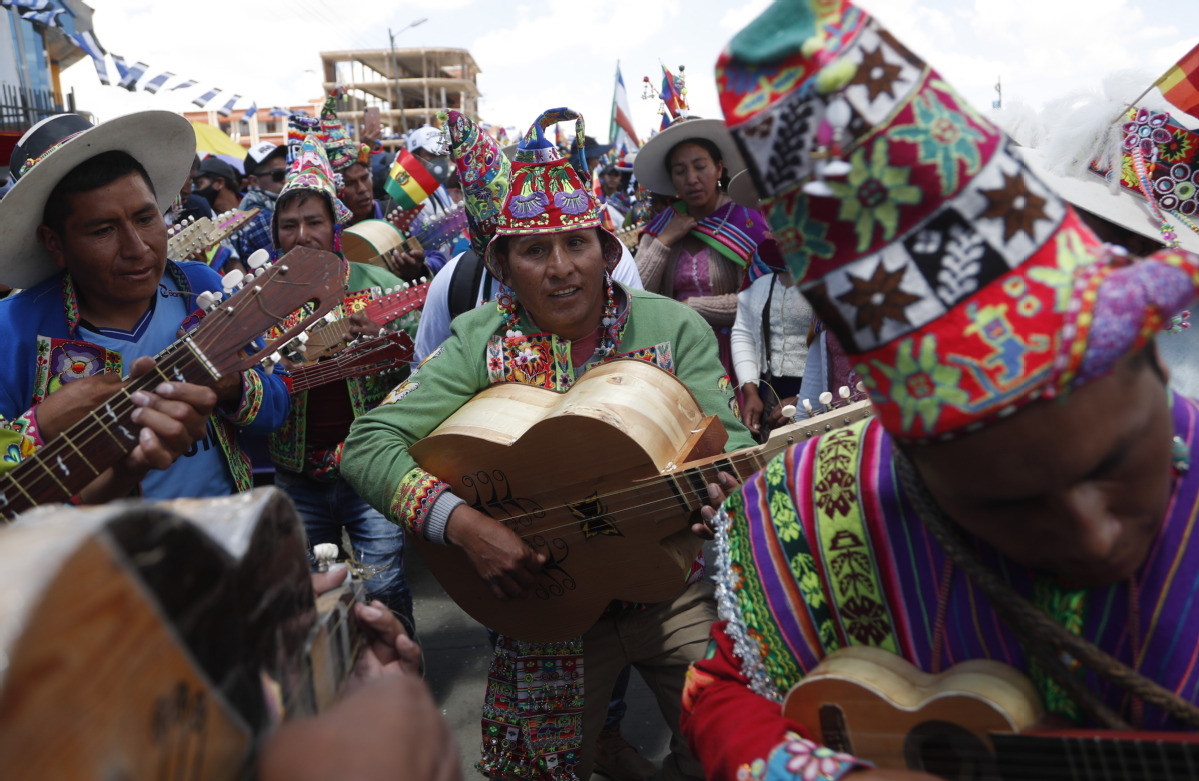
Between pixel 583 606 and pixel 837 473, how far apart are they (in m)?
1.35

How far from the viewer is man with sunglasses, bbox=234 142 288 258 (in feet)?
20.1

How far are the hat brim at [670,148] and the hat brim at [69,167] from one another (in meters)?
2.87

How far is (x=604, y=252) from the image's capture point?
9.78 ft

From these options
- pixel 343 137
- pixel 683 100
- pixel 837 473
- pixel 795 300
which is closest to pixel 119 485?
pixel 837 473

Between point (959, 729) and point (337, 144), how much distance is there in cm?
609

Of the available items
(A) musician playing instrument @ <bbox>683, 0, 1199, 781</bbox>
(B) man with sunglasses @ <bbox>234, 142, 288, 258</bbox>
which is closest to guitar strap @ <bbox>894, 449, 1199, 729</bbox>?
(A) musician playing instrument @ <bbox>683, 0, 1199, 781</bbox>

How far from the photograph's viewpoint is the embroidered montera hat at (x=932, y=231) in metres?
0.83

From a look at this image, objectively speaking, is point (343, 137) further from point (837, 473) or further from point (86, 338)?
point (837, 473)

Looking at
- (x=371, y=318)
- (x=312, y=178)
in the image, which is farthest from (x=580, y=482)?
(x=312, y=178)

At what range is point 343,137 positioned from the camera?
20.4 ft

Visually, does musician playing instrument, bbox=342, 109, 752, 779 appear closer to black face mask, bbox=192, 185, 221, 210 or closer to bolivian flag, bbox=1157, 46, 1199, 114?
bolivian flag, bbox=1157, 46, 1199, 114

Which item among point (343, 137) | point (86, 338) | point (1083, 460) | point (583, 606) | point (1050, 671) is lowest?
point (583, 606)

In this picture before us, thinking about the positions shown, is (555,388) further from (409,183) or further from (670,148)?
(409,183)

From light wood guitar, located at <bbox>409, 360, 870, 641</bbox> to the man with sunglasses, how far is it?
392 cm
